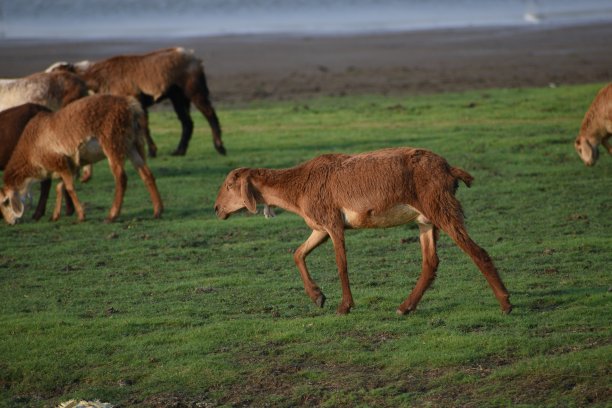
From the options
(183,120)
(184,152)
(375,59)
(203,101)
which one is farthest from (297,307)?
(375,59)

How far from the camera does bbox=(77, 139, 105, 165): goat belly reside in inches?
536

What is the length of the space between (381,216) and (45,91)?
9.62 meters

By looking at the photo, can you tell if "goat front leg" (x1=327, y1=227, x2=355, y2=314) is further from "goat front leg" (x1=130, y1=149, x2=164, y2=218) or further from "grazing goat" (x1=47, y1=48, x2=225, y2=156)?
"grazing goat" (x1=47, y1=48, x2=225, y2=156)

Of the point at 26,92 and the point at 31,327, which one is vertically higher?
the point at 26,92

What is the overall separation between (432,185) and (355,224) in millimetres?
898

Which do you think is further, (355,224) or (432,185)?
(355,224)

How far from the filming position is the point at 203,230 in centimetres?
1299

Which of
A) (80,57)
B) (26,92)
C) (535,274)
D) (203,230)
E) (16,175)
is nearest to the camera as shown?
(535,274)

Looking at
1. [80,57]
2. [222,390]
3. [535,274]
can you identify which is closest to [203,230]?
[535,274]

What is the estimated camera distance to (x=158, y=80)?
18125 millimetres

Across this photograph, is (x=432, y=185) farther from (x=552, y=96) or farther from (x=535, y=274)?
(x=552, y=96)

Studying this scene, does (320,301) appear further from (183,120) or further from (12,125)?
(183,120)

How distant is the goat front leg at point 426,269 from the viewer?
882 centimetres

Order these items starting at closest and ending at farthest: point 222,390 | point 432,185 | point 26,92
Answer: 1. point 222,390
2. point 432,185
3. point 26,92
